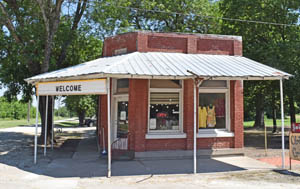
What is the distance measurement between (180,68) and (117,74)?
99.4 inches

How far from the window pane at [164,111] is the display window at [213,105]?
3.60 ft

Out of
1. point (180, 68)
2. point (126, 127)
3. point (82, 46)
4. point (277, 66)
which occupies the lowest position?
point (126, 127)

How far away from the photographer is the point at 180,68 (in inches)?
383

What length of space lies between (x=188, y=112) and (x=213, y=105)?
1.44 m

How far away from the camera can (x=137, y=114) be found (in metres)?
11.0

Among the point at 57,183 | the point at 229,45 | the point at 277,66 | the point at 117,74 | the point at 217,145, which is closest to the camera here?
the point at 57,183

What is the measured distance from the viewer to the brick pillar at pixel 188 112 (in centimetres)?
1143

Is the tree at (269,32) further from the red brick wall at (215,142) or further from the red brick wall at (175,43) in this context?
the red brick wall at (215,142)

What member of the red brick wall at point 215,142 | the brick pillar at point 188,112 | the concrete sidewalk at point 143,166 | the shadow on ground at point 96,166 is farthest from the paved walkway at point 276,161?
the brick pillar at point 188,112

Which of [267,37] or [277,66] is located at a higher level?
[267,37]

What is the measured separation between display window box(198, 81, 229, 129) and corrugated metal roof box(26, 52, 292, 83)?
1.23m

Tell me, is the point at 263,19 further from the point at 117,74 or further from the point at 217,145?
the point at 117,74

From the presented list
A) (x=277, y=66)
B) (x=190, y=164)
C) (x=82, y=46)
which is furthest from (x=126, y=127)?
(x=277, y=66)

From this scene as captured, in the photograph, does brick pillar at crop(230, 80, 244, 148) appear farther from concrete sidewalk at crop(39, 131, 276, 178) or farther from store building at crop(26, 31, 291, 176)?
concrete sidewalk at crop(39, 131, 276, 178)
